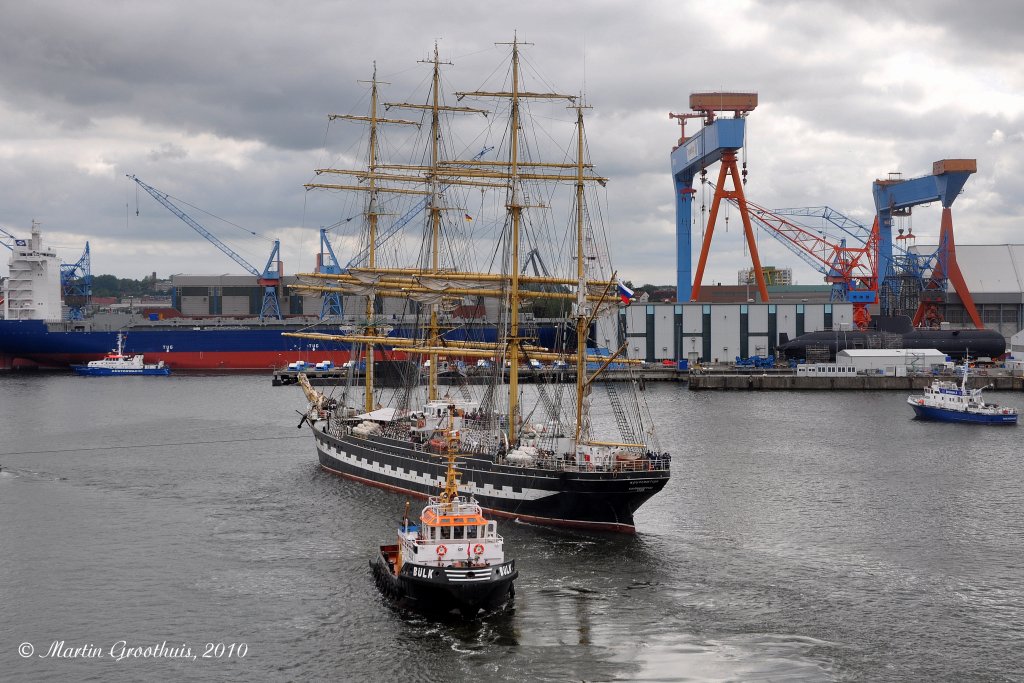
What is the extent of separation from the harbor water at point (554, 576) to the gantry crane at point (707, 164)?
177 ft

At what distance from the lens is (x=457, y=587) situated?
81.8 ft

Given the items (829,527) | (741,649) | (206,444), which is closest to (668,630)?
(741,649)

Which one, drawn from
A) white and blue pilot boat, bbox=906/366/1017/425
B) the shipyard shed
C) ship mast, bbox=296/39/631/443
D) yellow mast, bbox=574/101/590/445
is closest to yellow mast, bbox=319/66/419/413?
ship mast, bbox=296/39/631/443

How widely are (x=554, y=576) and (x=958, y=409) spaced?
157ft

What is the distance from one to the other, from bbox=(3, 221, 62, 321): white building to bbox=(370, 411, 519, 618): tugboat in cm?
10665

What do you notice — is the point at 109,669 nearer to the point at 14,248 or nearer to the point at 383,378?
the point at 383,378

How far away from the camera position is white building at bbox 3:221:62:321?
11856 centimetres

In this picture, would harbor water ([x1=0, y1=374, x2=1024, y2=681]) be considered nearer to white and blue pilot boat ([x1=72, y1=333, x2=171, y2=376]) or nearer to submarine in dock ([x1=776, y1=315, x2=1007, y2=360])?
submarine in dock ([x1=776, y1=315, x2=1007, y2=360])

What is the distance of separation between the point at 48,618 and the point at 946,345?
4097 inches

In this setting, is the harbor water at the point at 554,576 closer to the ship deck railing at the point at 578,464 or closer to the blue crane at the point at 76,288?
the ship deck railing at the point at 578,464

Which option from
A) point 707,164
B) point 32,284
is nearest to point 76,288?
point 32,284

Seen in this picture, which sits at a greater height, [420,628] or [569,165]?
[569,165]

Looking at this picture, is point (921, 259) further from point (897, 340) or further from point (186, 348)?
point (186, 348)

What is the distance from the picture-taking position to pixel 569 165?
41.5 m
